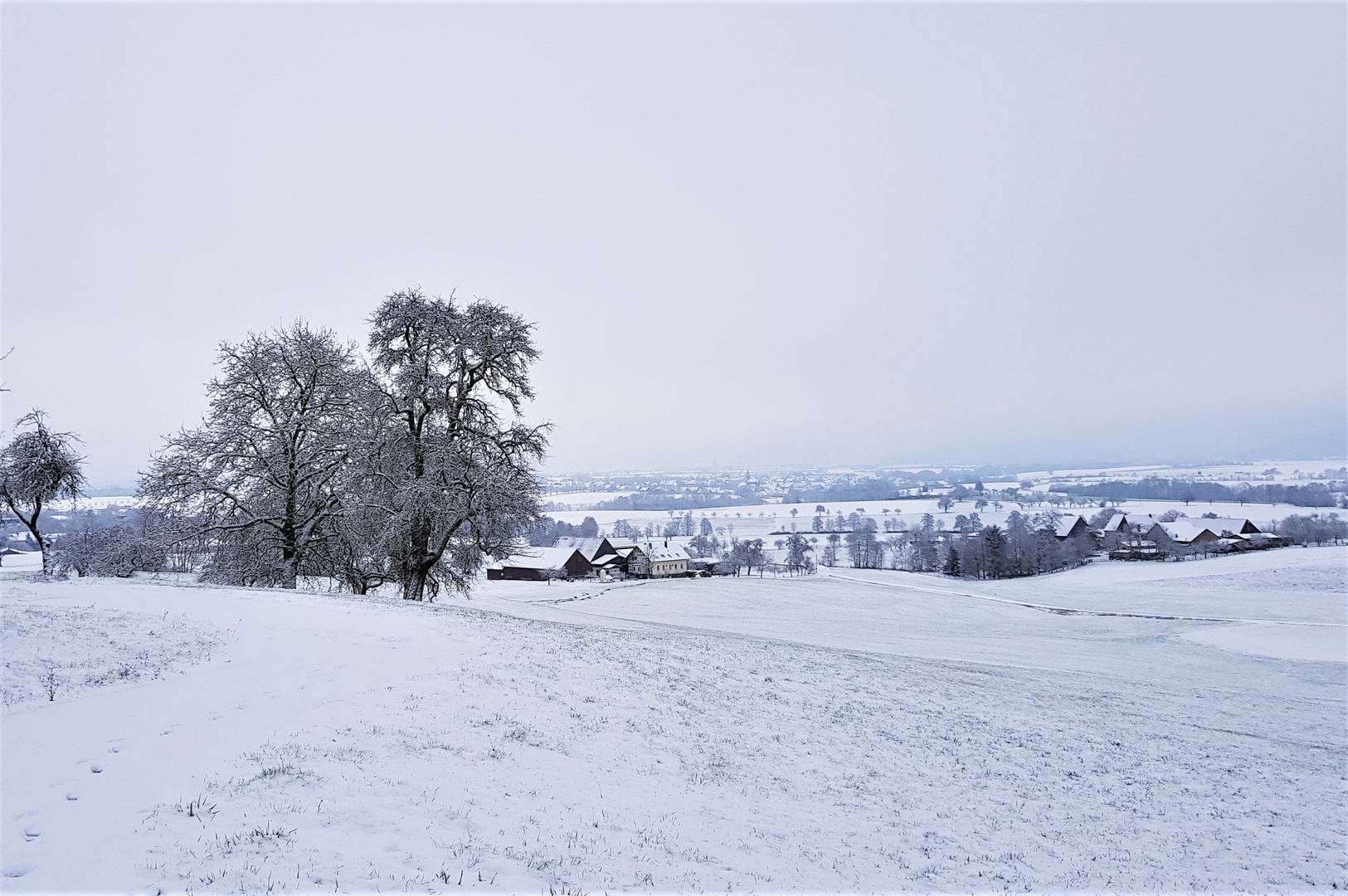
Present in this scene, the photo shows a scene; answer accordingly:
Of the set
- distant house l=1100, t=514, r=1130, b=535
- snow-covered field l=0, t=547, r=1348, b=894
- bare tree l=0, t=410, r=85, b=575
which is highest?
bare tree l=0, t=410, r=85, b=575

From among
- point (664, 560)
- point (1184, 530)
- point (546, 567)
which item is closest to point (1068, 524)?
point (1184, 530)

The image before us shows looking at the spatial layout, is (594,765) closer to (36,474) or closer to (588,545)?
(36,474)

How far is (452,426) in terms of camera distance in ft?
72.3

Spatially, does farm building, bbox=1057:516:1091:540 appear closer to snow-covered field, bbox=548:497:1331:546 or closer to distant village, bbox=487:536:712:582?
snow-covered field, bbox=548:497:1331:546

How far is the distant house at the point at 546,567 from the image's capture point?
65838mm

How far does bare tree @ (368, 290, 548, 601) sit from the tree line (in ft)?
0.17

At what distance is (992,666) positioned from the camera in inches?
783

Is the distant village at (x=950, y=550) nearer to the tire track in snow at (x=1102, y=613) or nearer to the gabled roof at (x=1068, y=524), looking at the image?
the gabled roof at (x=1068, y=524)

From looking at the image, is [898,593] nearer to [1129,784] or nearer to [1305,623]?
[1305,623]

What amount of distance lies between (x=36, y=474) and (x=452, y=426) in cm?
1233

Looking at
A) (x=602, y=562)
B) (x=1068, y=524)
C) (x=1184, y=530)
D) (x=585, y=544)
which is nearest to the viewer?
(x=602, y=562)

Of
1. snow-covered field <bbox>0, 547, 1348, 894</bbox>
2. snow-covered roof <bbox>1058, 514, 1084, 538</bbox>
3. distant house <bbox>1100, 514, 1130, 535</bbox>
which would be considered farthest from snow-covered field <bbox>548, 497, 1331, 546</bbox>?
snow-covered field <bbox>0, 547, 1348, 894</bbox>

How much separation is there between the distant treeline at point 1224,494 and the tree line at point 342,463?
6797 inches

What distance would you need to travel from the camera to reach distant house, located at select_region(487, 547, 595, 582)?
65.8m
